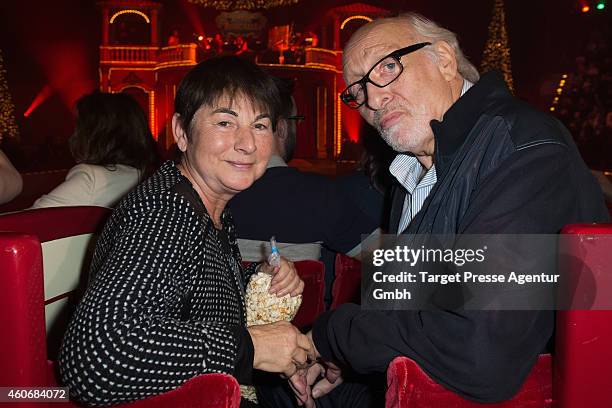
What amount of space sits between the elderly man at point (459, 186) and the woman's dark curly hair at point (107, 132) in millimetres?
1464

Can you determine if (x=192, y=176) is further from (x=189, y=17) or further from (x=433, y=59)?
(x=189, y=17)

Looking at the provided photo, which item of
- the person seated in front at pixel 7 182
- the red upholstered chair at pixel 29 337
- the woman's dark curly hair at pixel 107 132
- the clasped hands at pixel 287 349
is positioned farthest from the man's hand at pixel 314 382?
the woman's dark curly hair at pixel 107 132

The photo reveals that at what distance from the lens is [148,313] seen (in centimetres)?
111

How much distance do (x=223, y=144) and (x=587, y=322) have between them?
91 cm

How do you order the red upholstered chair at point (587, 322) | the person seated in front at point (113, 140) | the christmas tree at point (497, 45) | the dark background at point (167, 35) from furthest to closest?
1. the dark background at point (167, 35)
2. the christmas tree at point (497, 45)
3. the person seated in front at point (113, 140)
4. the red upholstered chair at point (587, 322)

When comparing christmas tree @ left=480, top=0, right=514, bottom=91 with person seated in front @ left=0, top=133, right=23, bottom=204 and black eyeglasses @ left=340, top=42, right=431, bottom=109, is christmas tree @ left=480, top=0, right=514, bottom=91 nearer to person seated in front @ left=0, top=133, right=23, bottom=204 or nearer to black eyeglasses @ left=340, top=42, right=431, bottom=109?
black eyeglasses @ left=340, top=42, right=431, bottom=109

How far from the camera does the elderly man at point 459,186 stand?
106cm

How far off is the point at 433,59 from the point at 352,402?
1038 mm

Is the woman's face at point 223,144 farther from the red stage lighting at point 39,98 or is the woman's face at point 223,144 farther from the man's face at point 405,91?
the red stage lighting at point 39,98

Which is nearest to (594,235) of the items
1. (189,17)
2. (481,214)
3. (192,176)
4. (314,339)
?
(481,214)

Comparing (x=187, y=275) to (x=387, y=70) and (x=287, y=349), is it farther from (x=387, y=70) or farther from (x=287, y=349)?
(x=387, y=70)

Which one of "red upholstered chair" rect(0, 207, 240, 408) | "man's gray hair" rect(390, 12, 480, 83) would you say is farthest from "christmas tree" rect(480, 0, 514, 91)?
"red upholstered chair" rect(0, 207, 240, 408)

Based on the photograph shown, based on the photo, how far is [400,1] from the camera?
14.8 m

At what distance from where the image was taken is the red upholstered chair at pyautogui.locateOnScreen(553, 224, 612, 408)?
102 centimetres
